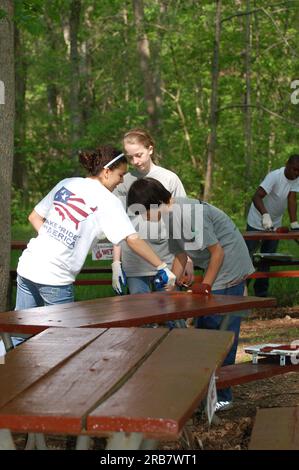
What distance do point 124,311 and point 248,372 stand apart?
116 centimetres

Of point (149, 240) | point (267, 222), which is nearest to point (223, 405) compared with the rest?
point (149, 240)

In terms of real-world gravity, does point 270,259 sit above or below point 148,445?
below

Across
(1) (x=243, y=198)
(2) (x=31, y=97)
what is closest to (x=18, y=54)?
(1) (x=243, y=198)

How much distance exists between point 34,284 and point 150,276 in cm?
158

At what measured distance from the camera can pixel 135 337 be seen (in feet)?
14.9

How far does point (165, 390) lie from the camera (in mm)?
3307

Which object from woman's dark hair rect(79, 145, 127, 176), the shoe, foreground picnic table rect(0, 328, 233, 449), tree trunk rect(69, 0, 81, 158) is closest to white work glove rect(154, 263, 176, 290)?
woman's dark hair rect(79, 145, 127, 176)

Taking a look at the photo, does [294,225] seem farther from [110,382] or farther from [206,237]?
[110,382]

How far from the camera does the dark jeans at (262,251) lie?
1157cm

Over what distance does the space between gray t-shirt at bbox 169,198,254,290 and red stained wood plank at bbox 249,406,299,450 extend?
1.60 meters

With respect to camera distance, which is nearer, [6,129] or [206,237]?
[206,237]

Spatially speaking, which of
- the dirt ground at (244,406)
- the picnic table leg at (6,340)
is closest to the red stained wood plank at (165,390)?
the dirt ground at (244,406)
